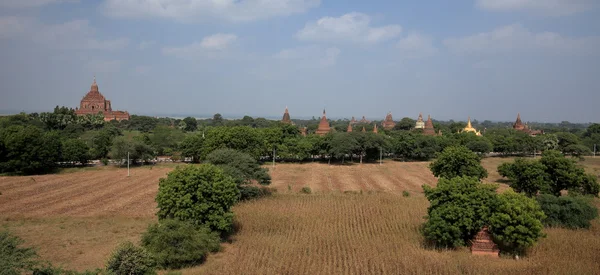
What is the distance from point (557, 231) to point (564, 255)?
4042mm

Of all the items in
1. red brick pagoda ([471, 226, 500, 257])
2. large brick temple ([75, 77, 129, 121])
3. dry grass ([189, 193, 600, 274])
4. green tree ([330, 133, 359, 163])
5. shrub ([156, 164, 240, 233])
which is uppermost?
large brick temple ([75, 77, 129, 121])

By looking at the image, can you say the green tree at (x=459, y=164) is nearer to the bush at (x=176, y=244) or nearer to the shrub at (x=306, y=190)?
the shrub at (x=306, y=190)

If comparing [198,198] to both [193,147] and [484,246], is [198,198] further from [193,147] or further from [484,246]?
[193,147]

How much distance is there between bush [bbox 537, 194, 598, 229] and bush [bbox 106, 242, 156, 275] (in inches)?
798

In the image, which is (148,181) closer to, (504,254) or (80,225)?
(80,225)

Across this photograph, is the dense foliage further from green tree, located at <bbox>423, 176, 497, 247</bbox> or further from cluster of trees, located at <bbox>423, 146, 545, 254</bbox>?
green tree, located at <bbox>423, 176, 497, 247</bbox>

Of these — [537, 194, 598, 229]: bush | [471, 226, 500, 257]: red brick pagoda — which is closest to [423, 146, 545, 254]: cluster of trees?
[471, 226, 500, 257]: red brick pagoda

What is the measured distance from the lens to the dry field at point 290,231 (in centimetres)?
1587

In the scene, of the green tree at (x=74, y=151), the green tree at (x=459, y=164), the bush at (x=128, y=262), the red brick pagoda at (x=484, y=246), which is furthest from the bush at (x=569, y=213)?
the green tree at (x=74, y=151)

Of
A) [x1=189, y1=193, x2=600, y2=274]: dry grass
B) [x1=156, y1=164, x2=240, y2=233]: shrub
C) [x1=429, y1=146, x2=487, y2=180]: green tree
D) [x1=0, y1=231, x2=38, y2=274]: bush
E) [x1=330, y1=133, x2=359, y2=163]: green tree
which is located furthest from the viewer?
[x1=330, y1=133, x2=359, y2=163]: green tree

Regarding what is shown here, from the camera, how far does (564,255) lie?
1719 centimetres

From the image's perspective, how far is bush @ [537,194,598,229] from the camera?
21.5 m

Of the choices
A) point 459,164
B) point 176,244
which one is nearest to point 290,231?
point 176,244

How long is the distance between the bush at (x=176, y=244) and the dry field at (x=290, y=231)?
0.60 meters
